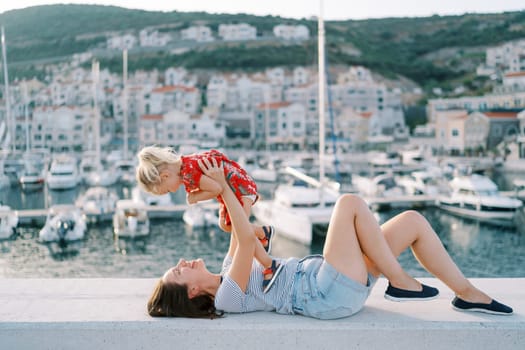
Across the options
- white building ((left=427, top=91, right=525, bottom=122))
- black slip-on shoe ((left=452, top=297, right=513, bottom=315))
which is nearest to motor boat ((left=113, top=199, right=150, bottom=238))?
black slip-on shoe ((left=452, top=297, right=513, bottom=315))

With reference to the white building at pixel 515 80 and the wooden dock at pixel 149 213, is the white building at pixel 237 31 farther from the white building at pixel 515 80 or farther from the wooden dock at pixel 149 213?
the wooden dock at pixel 149 213

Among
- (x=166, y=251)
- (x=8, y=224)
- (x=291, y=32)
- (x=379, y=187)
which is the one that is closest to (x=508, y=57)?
(x=291, y=32)

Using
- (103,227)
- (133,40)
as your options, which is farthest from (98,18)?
(103,227)

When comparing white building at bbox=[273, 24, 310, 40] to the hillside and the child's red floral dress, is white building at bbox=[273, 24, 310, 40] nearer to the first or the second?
the hillside

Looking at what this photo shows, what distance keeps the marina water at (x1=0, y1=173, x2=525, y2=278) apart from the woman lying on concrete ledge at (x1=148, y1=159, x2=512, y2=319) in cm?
1001

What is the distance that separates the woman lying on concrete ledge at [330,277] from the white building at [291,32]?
89.5 meters

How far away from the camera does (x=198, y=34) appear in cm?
9156

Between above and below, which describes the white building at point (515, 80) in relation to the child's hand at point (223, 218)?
above

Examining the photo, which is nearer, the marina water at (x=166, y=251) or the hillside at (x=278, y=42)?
the marina water at (x=166, y=251)

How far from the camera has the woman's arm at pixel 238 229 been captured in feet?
6.90

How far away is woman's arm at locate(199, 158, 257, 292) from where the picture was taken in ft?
6.90

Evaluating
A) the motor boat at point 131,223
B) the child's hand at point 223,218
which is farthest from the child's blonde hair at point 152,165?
the motor boat at point 131,223

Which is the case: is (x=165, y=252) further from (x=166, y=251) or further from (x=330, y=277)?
(x=330, y=277)

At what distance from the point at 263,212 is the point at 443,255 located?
49.1 feet
